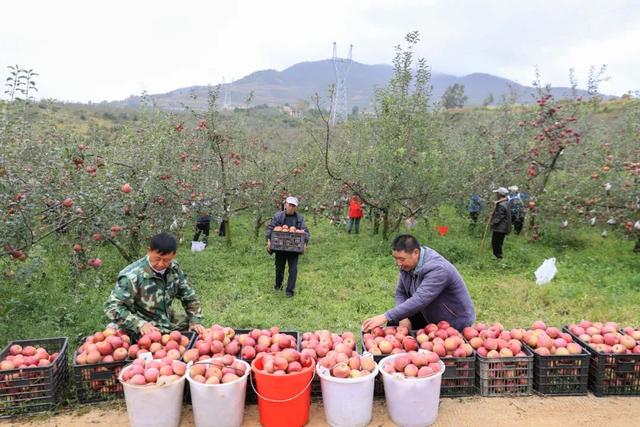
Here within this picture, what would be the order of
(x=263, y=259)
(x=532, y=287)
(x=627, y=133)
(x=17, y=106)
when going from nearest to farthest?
(x=17, y=106), (x=532, y=287), (x=263, y=259), (x=627, y=133)

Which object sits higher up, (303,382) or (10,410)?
(303,382)

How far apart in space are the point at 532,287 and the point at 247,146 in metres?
9.23

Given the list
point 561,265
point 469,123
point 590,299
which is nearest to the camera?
point 590,299

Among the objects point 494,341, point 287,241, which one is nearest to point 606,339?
point 494,341

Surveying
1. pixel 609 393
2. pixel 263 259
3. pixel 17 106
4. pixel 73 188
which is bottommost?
pixel 263 259

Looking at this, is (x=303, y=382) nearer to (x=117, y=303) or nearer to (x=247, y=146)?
(x=117, y=303)

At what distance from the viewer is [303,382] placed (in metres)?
3.57

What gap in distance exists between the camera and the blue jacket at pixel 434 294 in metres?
4.40

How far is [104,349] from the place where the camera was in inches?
158

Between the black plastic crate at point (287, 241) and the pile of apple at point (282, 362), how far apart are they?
436 cm

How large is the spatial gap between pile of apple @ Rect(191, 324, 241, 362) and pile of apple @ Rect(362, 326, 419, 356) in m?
1.14

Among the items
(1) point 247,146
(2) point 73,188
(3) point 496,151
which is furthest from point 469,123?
(2) point 73,188

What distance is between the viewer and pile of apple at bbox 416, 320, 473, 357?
4.04 meters

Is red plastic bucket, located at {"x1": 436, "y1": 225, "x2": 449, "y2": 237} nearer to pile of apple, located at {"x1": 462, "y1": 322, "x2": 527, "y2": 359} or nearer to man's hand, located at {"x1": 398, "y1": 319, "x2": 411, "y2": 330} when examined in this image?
man's hand, located at {"x1": 398, "y1": 319, "x2": 411, "y2": 330}
